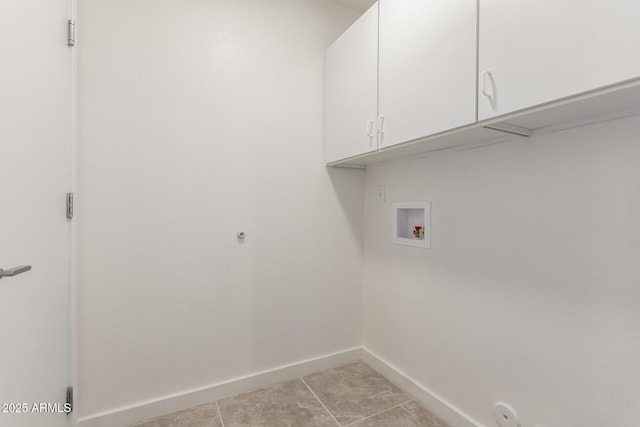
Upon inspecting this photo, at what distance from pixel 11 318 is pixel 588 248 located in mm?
2044

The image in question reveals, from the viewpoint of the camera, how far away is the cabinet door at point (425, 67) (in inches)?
44.9

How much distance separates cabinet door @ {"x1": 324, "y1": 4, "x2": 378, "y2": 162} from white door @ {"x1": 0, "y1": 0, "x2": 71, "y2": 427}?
1.45 metres

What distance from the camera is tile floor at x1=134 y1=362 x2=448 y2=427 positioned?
1577 mm

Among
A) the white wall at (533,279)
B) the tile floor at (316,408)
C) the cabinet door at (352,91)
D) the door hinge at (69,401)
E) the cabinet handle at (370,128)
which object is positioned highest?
the cabinet door at (352,91)

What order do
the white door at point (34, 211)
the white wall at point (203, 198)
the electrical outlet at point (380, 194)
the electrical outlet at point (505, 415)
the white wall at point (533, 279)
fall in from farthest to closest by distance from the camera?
the electrical outlet at point (380, 194) < the white wall at point (203, 198) < the electrical outlet at point (505, 415) < the white wall at point (533, 279) < the white door at point (34, 211)

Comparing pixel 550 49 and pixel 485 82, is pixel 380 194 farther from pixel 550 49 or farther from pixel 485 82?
pixel 550 49

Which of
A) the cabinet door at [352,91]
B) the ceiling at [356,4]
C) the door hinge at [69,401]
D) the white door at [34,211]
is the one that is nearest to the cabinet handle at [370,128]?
the cabinet door at [352,91]

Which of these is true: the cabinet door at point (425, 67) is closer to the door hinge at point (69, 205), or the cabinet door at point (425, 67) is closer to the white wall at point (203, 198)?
the white wall at point (203, 198)

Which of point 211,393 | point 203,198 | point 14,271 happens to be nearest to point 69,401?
point 211,393

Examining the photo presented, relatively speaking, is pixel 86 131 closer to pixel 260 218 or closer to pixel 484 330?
pixel 260 218

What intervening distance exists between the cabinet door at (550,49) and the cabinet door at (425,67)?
7cm

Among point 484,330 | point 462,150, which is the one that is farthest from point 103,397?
point 462,150

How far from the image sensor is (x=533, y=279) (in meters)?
1.25

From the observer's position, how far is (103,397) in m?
1.51
